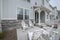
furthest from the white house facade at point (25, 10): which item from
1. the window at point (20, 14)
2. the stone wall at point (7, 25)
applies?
the stone wall at point (7, 25)

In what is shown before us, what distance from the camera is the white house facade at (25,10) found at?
113 inches

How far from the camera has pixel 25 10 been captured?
168 inches

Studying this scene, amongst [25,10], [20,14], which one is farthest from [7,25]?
[25,10]

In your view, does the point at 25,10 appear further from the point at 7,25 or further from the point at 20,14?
the point at 7,25

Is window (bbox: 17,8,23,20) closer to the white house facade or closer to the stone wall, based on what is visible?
the white house facade

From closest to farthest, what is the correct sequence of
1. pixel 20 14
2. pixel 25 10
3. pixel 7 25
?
pixel 7 25 → pixel 20 14 → pixel 25 10

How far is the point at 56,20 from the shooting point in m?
3.54

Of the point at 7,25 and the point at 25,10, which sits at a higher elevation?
the point at 25,10

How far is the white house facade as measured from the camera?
2.87 meters

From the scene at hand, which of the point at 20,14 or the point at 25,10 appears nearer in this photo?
the point at 20,14

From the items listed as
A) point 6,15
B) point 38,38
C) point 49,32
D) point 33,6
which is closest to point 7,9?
point 6,15

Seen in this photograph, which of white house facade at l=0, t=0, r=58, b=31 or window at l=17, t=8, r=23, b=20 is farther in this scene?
window at l=17, t=8, r=23, b=20

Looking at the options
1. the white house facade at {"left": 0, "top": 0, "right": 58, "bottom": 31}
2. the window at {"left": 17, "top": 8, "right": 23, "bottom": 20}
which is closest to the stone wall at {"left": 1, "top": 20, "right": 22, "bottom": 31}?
the white house facade at {"left": 0, "top": 0, "right": 58, "bottom": 31}

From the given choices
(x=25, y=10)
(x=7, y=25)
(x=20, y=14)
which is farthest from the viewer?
(x=25, y=10)
